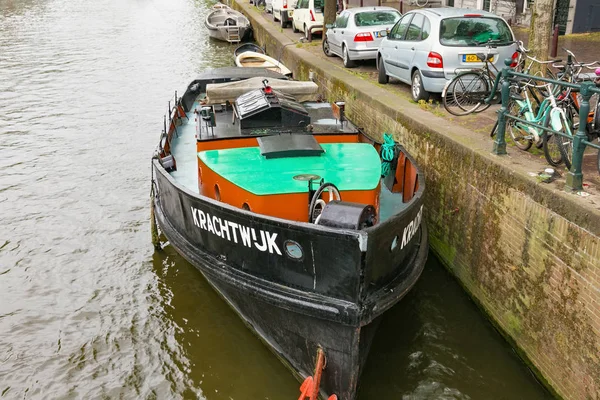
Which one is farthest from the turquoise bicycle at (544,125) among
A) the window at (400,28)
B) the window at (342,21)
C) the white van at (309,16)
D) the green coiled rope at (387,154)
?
the white van at (309,16)

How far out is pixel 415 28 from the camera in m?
10.3

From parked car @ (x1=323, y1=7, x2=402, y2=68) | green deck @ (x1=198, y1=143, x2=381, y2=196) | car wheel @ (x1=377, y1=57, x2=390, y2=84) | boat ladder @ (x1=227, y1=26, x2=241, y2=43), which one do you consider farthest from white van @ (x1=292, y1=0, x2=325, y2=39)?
green deck @ (x1=198, y1=143, x2=381, y2=196)

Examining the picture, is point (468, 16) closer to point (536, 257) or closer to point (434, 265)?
point (434, 265)

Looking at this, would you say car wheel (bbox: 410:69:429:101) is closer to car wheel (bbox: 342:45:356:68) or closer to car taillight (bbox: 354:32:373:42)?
car taillight (bbox: 354:32:373:42)

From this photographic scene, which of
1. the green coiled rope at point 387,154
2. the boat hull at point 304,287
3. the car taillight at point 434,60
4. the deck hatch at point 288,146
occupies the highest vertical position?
the car taillight at point 434,60

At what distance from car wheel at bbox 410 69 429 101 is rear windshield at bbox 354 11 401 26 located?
4487 mm

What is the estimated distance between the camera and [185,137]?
382 inches

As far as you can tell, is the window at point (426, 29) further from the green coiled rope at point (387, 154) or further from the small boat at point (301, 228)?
the green coiled rope at point (387, 154)

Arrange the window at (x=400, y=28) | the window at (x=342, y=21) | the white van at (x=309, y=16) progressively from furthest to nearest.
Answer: the white van at (x=309, y=16) → the window at (x=342, y=21) → the window at (x=400, y=28)

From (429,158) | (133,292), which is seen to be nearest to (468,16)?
(429,158)

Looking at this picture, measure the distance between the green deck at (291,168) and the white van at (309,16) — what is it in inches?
545

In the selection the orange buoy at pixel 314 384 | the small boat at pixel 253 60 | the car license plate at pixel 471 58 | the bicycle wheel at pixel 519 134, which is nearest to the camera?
the orange buoy at pixel 314 384

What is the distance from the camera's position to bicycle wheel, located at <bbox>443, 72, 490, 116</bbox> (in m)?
8.58

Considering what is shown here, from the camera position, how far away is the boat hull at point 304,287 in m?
4.96
